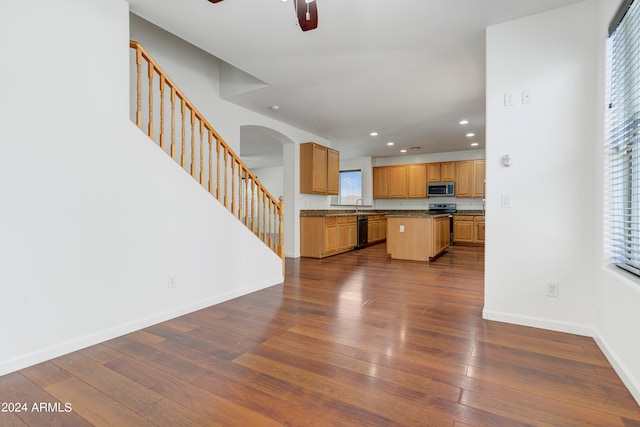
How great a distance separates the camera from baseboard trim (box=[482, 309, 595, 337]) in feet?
7.84

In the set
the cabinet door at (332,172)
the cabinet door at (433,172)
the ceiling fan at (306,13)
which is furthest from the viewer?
the cabinet door at (433,172)

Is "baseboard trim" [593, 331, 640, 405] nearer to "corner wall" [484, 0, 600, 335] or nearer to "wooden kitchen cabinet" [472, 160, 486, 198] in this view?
"corner wall" [484, 0, 600, 335]

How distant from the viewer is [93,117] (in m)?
2.24

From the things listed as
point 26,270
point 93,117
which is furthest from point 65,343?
point 93,117

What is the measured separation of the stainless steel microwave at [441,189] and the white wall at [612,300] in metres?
5.96

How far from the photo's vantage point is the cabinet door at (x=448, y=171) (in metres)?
8.08

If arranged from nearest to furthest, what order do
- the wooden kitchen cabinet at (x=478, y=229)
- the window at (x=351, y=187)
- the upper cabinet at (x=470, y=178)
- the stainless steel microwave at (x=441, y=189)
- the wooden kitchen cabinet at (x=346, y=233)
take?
the wooden kitchen cabinet at (x=346, y=233) < the wooden kitchen cabinet at (x=478, y=229) < the upper cabinet at (x=470, y=178) < the stainless steel microwave at (x=441, y=189) < the window at (x=351, y=187)

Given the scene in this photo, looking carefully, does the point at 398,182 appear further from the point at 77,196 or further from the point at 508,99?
the point at 77,196

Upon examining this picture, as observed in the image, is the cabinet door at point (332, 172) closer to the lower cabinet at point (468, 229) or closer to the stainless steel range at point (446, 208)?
the stainless steel range at point (446, 208)

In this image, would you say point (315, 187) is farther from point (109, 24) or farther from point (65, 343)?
point (65, 343)

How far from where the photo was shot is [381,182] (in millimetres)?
9008

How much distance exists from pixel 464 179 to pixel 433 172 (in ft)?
2.68

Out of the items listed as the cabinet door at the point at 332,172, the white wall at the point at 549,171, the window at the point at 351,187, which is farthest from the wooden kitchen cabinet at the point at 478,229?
the white wall at the point at 549,171

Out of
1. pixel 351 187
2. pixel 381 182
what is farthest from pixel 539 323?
pixel 351 187
